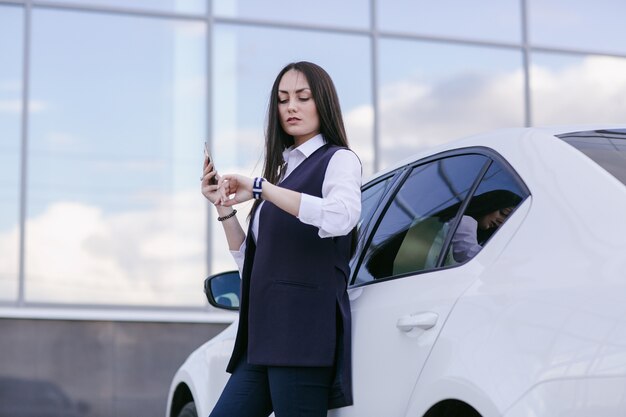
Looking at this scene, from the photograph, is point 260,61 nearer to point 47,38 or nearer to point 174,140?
point 174,140

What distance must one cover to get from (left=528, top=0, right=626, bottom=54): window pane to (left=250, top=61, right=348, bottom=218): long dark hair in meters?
7.84

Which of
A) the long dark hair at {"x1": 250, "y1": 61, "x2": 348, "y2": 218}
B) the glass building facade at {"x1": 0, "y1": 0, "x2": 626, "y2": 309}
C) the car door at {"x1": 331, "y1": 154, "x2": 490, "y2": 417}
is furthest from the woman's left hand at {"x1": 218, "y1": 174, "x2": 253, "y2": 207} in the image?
the glass building facade at {"x1": 0, "y1": 0, "x2": 626, "y2": 309}

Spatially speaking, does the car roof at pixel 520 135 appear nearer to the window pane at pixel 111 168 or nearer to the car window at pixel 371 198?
the car window at pixel 371 198

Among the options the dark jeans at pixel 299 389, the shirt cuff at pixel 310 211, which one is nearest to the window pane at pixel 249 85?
the dark jeans at pixel 299 389

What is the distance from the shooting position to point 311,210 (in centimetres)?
259

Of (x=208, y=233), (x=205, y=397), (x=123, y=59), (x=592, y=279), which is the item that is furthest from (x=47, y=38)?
(x=592, y=279)

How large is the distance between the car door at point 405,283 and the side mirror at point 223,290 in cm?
72

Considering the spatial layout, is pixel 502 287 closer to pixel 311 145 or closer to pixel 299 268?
pixel 299 268

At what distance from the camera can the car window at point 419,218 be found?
265cm

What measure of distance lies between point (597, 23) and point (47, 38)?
5401 mm

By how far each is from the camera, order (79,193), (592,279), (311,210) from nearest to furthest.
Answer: (592,279) → (311,210) → (79,193)

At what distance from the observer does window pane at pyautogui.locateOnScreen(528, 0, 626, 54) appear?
10.5 metres

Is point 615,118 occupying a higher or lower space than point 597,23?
lower

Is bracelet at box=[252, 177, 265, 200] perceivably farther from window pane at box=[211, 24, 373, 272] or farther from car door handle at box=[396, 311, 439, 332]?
window pane at box=[211, 24, 373, 272]
